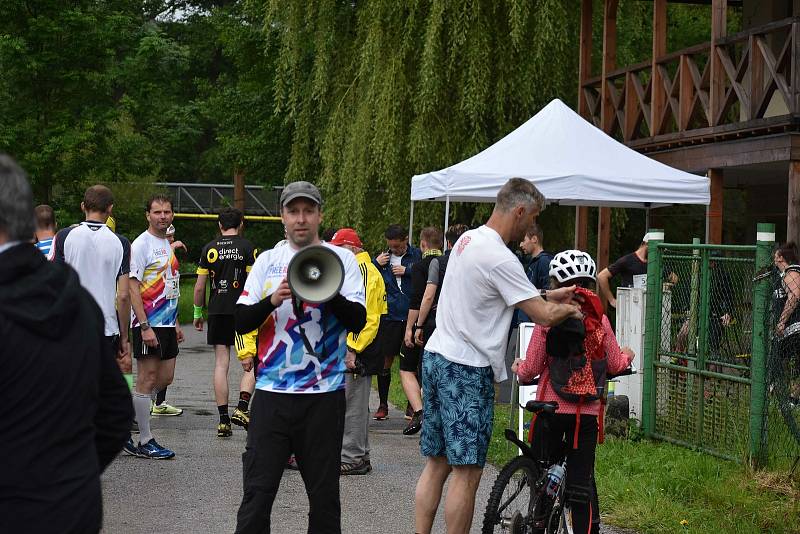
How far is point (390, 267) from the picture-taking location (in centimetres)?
1217

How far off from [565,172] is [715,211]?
13.5ft

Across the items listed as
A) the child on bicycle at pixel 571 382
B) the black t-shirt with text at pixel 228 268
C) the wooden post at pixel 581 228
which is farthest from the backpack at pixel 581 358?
the wooden post at pixel 581 228

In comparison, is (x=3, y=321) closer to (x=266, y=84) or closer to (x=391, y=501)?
(x=391, y=501)

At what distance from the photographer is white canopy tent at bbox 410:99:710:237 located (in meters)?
13.0

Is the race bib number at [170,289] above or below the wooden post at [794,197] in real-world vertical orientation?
below

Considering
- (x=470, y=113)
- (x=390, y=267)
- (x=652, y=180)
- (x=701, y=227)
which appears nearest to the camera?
(x=390, y=267)

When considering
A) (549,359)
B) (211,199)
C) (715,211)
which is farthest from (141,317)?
(211,199)

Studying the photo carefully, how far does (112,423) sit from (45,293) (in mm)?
517

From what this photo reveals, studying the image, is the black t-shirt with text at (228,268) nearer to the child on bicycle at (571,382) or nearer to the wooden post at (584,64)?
the child on bicycle at (571,382)

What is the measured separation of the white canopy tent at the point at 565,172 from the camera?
1305 centimetres

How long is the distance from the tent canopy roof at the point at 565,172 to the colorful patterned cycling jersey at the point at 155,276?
13.1 feet

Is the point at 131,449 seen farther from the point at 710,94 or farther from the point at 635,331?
the point at 710,94

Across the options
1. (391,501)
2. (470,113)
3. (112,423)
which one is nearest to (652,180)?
(470,113)

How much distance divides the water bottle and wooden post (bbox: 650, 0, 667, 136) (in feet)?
43.5
